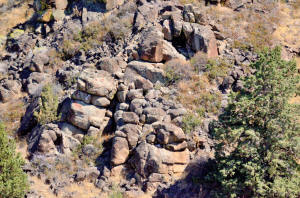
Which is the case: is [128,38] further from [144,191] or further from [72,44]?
[144,191]

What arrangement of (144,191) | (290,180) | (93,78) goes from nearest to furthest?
(290,180) → (144,191) → (93,78)

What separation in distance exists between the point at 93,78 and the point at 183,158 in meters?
6.03

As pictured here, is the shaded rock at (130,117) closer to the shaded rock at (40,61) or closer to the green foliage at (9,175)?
the green foliage at (9,175)

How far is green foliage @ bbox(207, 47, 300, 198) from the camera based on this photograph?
A: 10852mm

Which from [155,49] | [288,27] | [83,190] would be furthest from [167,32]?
[288,27]

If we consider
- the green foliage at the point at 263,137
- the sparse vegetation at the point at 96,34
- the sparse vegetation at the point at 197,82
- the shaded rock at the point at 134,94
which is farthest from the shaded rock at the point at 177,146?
the sparse vegetation at the point at 96,34

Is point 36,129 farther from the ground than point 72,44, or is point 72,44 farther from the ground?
point 72,44

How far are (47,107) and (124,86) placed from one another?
4.08 meters

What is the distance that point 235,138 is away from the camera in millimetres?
11391

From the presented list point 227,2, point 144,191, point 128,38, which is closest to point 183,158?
point 144,191

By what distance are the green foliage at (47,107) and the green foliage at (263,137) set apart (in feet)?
28.1

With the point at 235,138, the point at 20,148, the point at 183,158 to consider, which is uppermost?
the point at 235,138

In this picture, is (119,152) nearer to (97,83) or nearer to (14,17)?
(97,83)

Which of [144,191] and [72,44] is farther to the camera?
[72,44]
